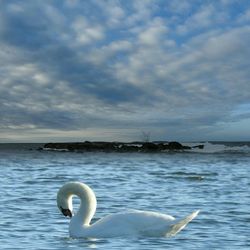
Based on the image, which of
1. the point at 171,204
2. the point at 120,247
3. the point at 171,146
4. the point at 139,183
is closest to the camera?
the point at 120,247

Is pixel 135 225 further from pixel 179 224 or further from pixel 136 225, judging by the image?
pixel 179 224

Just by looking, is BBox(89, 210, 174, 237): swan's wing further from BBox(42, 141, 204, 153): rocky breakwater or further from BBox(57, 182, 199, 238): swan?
BBox(42, 141, 204, 153): rocky breakwater

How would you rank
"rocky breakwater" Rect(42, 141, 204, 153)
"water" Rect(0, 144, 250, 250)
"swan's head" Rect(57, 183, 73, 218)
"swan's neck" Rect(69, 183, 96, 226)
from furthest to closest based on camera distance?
"rocky breakwater" Rect(42, 141, 204, 153) → "swan's neck" Rect(69, 183, 96, 226) → "swan's head" Rect(57, 183, 73, 218) → "water" Rect(0, 144, 250, 250)

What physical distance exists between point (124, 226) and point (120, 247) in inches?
29.6

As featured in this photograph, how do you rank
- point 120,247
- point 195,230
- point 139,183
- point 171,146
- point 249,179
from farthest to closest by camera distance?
point 171,146, point 249,179, point 139,183, point 195,230, point 120,247

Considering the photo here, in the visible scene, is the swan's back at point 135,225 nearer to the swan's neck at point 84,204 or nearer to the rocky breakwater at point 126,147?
the swan's neck at point 84,204

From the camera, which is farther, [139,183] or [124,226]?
[139,183]

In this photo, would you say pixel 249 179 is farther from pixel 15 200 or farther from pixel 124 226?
pixel 124 226

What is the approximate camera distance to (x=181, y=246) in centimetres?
1046

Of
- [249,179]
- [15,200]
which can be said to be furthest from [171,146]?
[15,200]

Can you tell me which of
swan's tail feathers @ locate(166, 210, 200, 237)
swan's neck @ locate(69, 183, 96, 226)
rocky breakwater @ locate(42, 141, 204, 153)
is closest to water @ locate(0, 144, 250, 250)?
swan's tail feathers @ locate(166, 210, 200, 237)

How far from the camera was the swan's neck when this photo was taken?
38.1ft

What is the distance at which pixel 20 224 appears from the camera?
12945 mm

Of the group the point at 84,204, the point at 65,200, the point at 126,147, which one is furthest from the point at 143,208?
the point at 126,147
